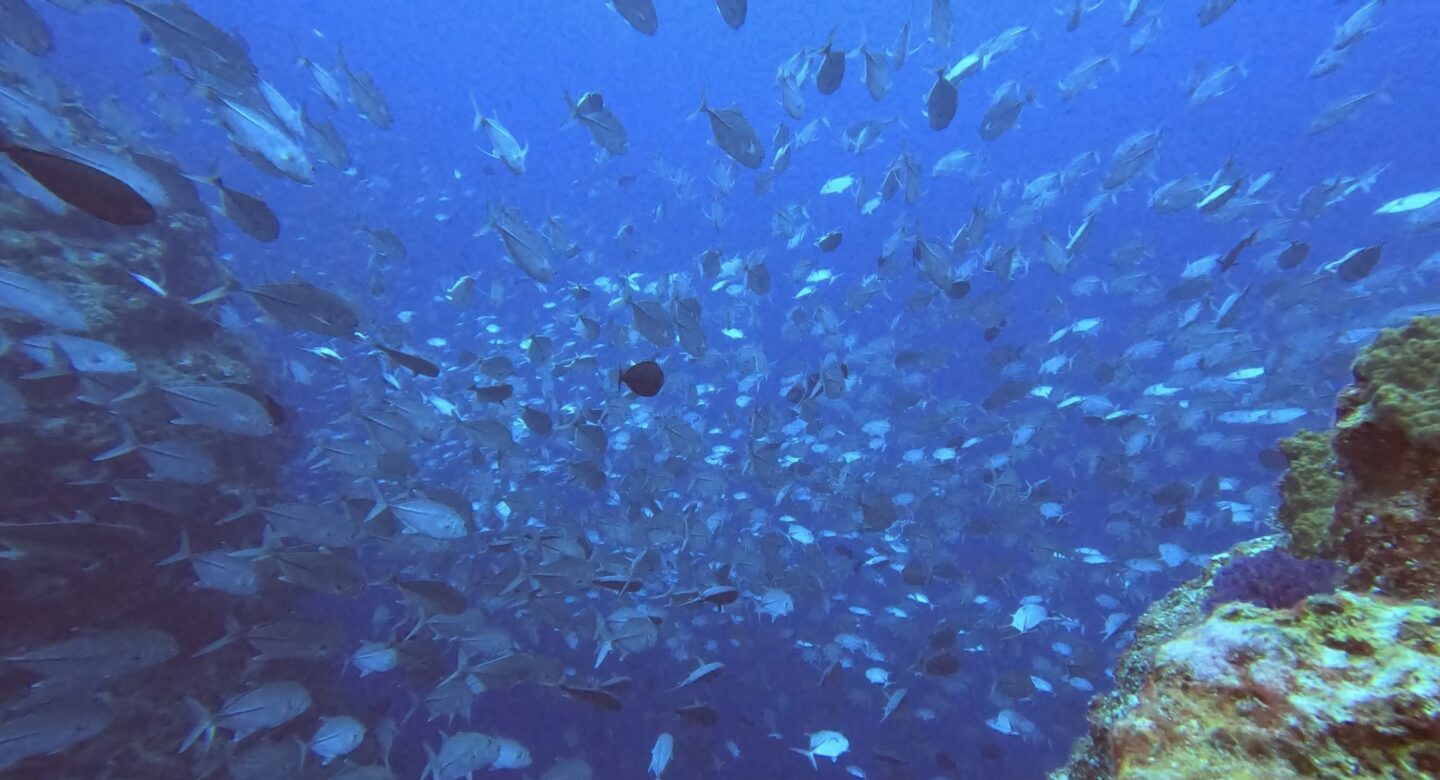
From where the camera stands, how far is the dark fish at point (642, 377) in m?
5.34

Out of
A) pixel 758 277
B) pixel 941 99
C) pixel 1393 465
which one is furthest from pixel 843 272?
pixel 1393 465

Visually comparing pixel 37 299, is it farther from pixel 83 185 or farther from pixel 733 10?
pixel 733 10

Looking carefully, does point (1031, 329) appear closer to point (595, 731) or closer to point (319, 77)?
point (595, 731)

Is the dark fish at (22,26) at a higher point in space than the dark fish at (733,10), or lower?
lower

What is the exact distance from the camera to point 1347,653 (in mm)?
1469

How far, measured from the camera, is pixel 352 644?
1185 cm

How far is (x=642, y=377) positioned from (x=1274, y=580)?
4232 millimetres

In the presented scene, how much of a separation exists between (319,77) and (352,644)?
1010cm

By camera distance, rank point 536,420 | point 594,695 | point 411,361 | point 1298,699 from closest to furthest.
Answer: point 1298,699
point 411,361
point 594,695
point 536,420

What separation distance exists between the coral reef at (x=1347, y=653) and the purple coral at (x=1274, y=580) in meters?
0.01

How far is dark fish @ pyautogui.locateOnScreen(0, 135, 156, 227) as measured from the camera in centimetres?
362

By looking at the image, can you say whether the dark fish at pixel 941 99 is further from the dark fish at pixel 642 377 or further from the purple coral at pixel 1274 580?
the purple coral at pixel 1274 580

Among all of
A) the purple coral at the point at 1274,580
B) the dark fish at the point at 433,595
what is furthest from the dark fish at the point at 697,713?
the purple coral at the point at 1274,580

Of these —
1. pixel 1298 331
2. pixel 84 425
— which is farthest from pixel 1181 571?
pixel 84 425
